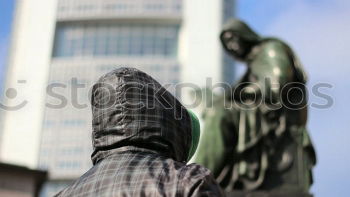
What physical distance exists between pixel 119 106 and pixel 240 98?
14.2ft

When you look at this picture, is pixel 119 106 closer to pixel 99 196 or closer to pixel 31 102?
pixel 99 196

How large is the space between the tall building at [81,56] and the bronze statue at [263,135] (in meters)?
36.5

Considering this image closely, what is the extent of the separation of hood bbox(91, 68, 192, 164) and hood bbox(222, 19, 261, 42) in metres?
4.64

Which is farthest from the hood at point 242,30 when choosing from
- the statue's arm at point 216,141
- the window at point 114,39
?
the window at point 114,39

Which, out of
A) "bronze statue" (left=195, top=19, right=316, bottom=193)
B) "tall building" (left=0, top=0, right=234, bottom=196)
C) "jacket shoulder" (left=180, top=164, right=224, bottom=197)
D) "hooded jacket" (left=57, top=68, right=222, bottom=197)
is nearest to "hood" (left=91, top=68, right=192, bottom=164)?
"hooded jacket" (left=57, top=68, right=222, bottom=197)

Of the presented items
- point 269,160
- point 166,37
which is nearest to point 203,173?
point 269,160

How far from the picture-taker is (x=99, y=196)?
132 centimetres

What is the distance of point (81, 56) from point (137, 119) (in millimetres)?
46058

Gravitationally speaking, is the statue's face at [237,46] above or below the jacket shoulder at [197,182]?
above

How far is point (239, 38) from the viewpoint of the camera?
6047mm

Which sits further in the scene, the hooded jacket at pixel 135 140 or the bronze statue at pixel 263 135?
the bronze statue at pixel 263 135

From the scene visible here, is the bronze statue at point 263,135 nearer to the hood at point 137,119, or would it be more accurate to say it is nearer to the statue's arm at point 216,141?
the statue's arm at point 216,141

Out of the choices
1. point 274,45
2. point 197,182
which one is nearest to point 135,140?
point 197,182

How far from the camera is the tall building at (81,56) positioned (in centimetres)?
4394
